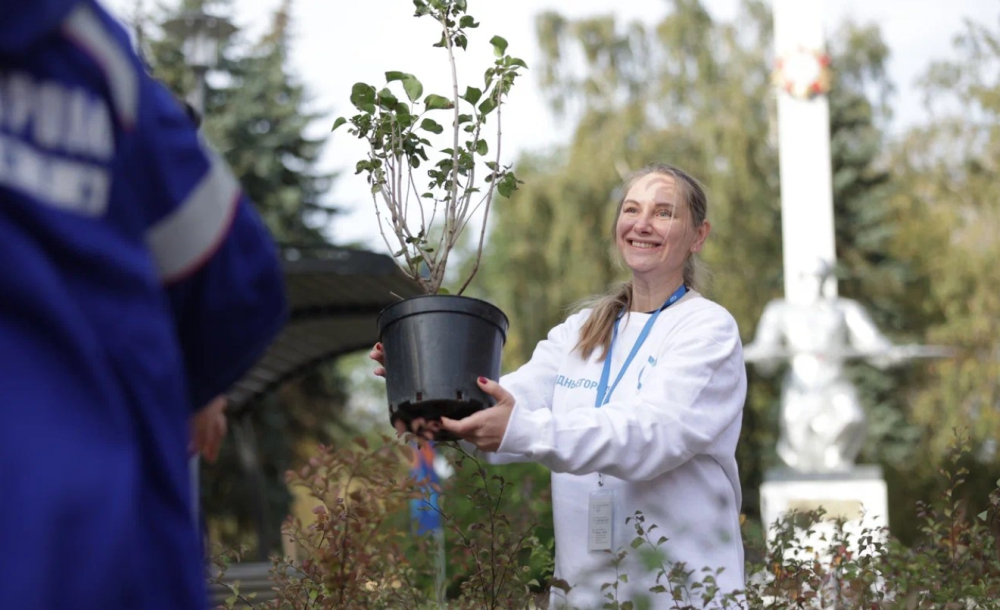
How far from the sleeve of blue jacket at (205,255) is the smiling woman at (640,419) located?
1104 millimetres

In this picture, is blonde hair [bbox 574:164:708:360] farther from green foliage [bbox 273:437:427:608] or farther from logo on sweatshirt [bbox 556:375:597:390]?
green foliage [bbox 273:437:427:608]

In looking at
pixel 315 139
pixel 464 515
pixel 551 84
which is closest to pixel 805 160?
pixel 551 84

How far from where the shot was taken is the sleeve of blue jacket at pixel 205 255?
1597 millimetres

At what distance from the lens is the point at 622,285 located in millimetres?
3541

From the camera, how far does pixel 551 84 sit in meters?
30.5

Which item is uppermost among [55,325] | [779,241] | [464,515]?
[779,241]

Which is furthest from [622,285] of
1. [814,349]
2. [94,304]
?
[814,349]

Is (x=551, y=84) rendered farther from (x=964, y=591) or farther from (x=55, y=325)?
(x=55, y=325)

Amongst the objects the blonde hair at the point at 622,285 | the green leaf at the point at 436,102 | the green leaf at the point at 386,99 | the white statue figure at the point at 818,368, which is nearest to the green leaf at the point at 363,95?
the green leaf at the point at 386,99

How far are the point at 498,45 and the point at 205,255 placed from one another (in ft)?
7.67

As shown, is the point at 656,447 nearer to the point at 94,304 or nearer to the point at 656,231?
the point at 656,231

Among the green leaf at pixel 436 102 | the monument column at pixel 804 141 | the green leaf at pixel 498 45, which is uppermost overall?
the monument column at pixel 804 141

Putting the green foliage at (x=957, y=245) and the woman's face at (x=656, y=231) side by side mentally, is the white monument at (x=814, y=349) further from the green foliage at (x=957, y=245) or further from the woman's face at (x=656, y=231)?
the woman's face at (x=656, y=231)

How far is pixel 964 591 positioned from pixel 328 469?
5.72 ft
